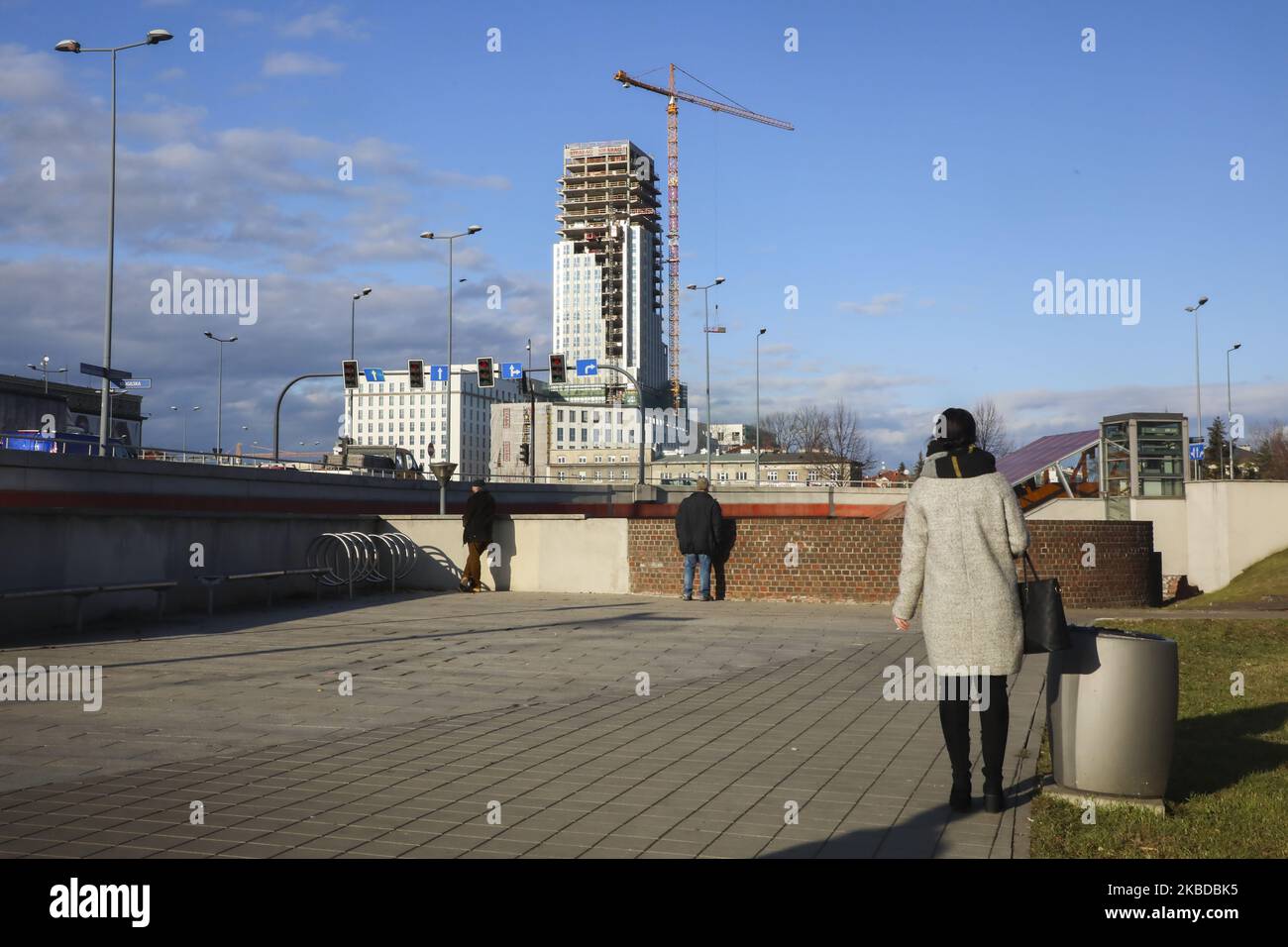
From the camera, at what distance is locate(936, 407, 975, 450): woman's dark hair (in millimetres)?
6043

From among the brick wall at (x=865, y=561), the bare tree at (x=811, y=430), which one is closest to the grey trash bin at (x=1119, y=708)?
the brick wall at (x=865, y=561)

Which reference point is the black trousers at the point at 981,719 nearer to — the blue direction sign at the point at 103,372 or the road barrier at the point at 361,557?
the road barrier at the point at 361,557

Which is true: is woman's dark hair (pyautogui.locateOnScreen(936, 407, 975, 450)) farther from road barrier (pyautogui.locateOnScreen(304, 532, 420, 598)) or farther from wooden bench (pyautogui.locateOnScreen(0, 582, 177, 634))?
road barrier (pyautogui.locateOnScreen(304, 532, 420, 598))

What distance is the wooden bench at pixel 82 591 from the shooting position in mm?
12979

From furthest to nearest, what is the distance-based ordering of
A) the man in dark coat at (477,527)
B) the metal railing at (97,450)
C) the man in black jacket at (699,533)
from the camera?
the metal railing at (97,450) → the man in dark coat at (477,527) → the man in black jacket at (699,533)

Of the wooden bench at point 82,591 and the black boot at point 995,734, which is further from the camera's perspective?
the wooden bench at point 82,591

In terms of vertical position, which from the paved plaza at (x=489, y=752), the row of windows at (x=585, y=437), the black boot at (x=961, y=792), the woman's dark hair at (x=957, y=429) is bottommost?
the paved plaza at (x=489, y=752)

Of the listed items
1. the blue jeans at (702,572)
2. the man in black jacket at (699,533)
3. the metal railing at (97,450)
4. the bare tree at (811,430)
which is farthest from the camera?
the bare tree at (811,430)

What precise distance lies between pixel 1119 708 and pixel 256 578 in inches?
552

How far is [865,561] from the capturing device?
18812mm

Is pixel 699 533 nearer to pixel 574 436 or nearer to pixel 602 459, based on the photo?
pixel 602 459

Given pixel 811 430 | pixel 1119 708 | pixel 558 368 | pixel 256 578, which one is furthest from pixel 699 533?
pixel 811 430

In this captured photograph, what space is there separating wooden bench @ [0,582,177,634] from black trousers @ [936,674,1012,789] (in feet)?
34.7
